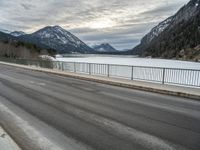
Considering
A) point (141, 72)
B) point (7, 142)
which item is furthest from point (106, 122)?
point (141, 72)

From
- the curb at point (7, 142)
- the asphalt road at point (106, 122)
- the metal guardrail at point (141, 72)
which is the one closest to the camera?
the curb at point (7, 142)

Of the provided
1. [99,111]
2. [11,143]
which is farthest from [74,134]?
[99,111]

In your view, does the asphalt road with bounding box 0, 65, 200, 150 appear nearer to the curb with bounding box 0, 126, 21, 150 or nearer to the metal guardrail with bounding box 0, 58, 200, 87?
the curb with bounding box 0, 126, 21, 150

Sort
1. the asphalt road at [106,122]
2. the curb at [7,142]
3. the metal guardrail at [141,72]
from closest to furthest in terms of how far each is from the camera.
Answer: the curb at [7,142] < the asphalt road at [106,122] < the metal guardrail at [141,72]

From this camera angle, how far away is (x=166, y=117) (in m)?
7.79

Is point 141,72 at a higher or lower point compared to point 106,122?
higher

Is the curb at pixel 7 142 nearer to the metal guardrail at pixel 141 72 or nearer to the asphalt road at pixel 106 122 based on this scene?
the asphalt road at pixel 106 122

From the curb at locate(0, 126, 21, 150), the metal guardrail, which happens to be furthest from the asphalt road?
the metal guardrail

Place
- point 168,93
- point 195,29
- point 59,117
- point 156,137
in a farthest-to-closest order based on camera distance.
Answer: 1. point 195,29
2. point 168,93
3. point 59,117
4. point 156,137

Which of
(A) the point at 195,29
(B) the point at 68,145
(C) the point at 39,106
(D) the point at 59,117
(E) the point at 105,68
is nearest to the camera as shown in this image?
(B) the point at 68,145

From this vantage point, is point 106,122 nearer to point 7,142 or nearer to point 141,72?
point 7,142

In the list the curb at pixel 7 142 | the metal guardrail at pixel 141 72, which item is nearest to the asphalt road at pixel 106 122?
the curb at pixel 7 142

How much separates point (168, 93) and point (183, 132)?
23.2ft

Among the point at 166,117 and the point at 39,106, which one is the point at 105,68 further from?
the point at 166,117
